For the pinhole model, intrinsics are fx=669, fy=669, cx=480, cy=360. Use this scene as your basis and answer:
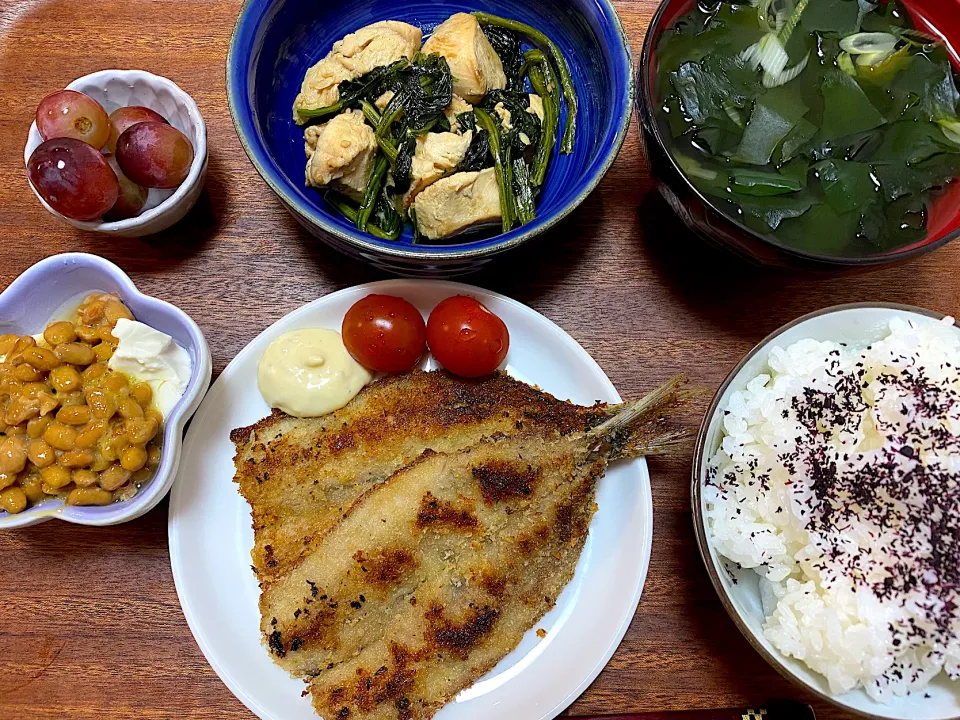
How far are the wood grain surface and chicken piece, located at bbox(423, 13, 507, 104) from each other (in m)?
0.45

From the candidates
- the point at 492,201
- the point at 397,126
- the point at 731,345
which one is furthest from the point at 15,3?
the point at 731,345

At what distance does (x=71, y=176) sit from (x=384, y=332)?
784 mm

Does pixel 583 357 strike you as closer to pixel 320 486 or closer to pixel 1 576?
pixel 320 486

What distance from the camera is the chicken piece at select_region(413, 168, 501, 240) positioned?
1.57 meters

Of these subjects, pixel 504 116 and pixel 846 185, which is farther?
pixel 504 116

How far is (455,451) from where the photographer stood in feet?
5.55

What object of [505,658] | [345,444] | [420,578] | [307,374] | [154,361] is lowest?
[505,658]

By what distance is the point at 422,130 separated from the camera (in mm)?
1606

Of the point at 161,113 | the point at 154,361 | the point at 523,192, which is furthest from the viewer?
the point at 161,113

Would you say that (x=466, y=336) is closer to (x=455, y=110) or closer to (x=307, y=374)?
(x=307, y=374)

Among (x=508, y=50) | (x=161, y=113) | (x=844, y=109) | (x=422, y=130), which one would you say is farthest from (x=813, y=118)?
(x=161, y=113)

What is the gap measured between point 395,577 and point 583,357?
73 cm

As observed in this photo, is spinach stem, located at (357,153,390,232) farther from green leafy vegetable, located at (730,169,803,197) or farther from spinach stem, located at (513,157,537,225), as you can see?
green leafy vegetable, located at (730,169,803,197)

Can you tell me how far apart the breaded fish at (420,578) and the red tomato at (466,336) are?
0.21 m
